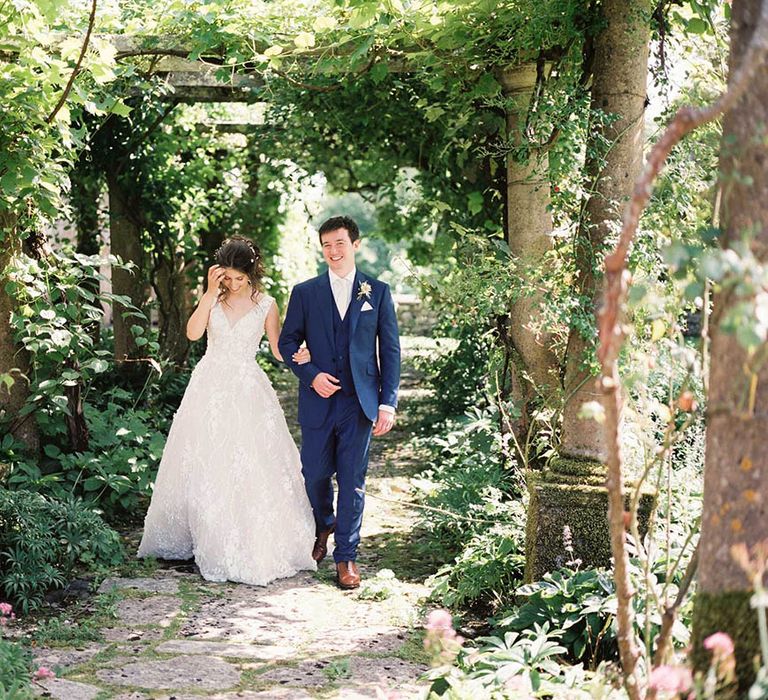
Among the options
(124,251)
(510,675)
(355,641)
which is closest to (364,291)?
(355,641)

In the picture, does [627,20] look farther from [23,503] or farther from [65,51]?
[23,503]

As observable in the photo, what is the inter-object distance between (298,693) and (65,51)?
3.48 metres

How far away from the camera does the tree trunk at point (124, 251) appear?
27.8ft

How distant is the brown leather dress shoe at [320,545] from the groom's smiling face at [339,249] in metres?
1.41

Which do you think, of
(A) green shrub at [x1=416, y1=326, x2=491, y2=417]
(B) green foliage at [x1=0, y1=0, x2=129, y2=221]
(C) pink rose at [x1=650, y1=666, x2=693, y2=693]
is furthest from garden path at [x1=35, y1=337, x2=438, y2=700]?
(A) green shrub at [x1=416, y1=326, x2=491, y2=417]

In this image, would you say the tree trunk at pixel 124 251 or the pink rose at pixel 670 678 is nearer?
the pink rose at pixel 670 678

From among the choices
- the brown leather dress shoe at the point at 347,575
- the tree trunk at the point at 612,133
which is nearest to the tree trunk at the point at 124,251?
the brown leather dress shoe at the point at 347,575

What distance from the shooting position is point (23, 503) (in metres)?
4.64

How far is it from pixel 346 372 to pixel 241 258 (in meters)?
0.85

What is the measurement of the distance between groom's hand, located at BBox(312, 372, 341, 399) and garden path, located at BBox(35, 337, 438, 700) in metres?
0.95

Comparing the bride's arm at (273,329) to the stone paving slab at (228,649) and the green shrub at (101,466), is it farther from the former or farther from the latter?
the stone paving slab at (228,649)

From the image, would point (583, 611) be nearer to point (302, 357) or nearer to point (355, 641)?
point (355, 641)

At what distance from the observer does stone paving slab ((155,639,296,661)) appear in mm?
3893

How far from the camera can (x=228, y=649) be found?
3.96m
